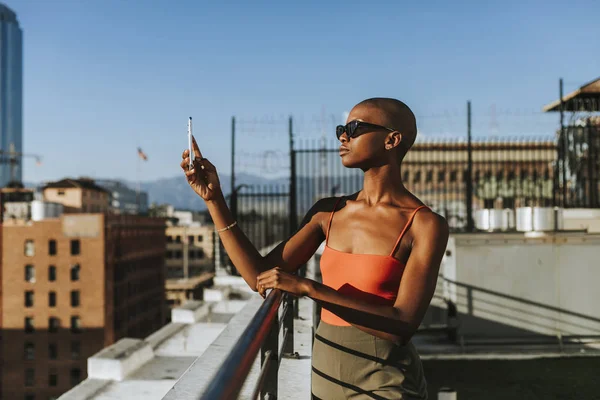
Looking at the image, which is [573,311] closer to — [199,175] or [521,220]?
[521,220]

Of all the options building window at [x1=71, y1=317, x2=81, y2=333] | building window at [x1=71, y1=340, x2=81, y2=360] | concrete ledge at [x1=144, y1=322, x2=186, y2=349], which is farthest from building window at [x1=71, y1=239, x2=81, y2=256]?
concrete ledge at [x1=144, y1=322, x2=186, y2=349]

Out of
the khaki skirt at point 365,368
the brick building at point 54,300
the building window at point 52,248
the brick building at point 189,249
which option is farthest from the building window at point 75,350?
the khaki skirt at point 365,368

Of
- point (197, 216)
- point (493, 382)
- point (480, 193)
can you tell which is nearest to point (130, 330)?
point (197, 216)

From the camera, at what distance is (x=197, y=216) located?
502ft

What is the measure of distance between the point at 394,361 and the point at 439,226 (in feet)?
1.52

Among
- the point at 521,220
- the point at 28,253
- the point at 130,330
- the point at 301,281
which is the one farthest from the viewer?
the point at 130,330

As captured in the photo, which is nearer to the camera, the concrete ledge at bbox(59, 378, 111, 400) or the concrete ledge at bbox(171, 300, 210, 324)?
the concrete ledge at bbox(59, 378, 111, 400)

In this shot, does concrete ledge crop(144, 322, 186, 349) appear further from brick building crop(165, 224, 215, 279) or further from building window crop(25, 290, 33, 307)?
brick building crop(165, 224, 215, 279)

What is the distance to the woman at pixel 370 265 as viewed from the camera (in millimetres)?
1951

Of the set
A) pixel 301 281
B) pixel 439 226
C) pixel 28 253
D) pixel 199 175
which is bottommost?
pixel 28 253

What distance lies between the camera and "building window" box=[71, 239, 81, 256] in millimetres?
77438

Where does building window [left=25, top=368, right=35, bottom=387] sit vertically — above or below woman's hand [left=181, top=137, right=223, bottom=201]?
below

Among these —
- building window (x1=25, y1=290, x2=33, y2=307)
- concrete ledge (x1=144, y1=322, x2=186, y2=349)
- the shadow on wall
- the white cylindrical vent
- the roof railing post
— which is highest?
the roof railing post

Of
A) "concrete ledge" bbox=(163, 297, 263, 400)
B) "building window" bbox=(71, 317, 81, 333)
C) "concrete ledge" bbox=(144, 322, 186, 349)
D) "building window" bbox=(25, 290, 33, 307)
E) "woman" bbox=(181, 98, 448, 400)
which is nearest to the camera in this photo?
"concrete ledge" bbox=(163, 297, 263, 400)
